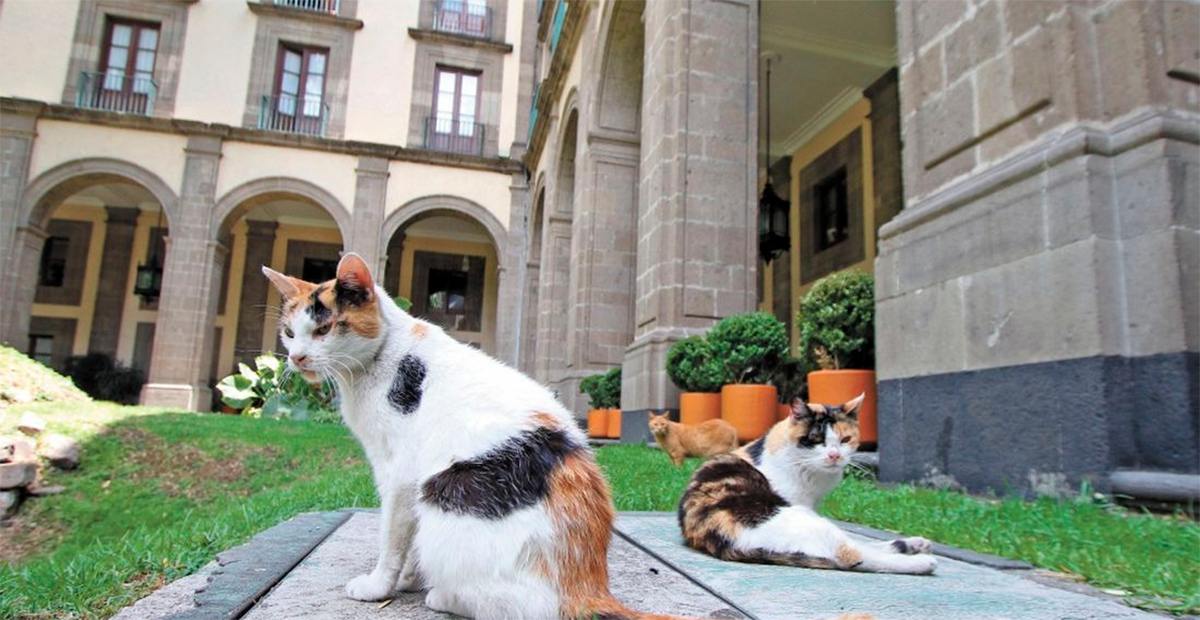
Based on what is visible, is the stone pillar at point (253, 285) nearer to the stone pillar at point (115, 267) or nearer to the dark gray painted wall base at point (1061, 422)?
the stone pillar at point (115, 267)

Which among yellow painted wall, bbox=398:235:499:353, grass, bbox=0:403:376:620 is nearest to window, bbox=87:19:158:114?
yellow painted wall, bbox=398:235:499:353

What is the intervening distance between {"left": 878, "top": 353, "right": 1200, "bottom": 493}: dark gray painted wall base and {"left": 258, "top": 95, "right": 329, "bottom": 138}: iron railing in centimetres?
1628

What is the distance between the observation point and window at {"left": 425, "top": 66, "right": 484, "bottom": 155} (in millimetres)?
17578

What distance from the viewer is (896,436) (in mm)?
3715

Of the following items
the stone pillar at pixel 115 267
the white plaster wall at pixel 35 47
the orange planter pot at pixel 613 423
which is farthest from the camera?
the stone pillar at pixel 115 267

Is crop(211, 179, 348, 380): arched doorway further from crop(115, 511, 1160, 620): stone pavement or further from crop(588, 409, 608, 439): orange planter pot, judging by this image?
crop(115, 511, 1160, 620): stone pavement

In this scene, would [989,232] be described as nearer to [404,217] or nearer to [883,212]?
[883,212]

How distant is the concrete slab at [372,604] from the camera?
142 cm

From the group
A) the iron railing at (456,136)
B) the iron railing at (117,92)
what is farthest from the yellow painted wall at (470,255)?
the iron railing at (117,92)

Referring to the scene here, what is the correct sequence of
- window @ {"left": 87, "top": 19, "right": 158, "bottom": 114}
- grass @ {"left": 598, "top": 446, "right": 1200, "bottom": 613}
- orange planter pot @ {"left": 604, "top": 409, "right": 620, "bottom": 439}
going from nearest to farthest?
grass @ {"left": 598, "top": 446, "right": 1200, "bottom": 613} → orange planter pot @ {"left": 604, "top": 409, "right": 620, "bottom": 439} → window @ {"left": 87, "top": 19, "right": 158, "bottom": 114}

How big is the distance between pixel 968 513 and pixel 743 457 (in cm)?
104

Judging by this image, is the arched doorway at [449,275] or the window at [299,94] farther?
the arched doorway at [449,275]

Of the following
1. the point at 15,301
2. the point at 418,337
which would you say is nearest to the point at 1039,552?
the point at 418,337

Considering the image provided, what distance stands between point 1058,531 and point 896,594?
41.6 inches
